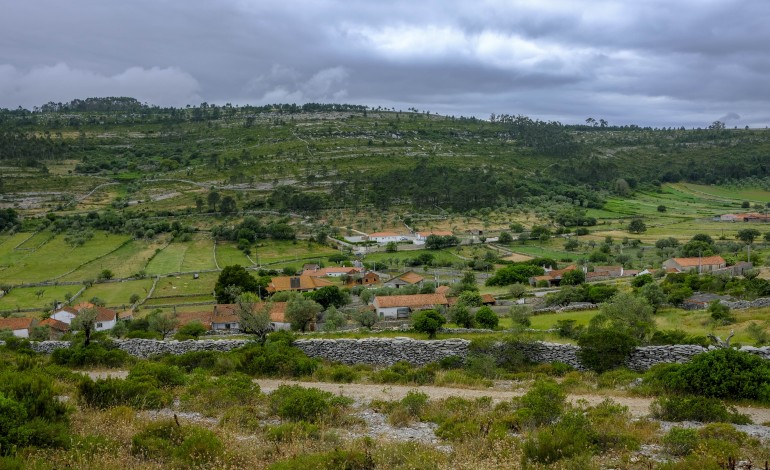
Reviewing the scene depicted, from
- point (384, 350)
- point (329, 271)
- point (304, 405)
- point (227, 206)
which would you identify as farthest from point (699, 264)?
point (227, 206)

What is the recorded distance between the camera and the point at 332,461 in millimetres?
7102

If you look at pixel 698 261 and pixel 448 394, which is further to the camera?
pixel 698 261

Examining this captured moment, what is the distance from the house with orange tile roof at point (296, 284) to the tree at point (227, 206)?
37.0m

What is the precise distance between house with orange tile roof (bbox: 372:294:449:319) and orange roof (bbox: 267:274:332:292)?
36.1 ft

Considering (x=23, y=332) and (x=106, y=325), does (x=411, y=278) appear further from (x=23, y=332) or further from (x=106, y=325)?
(x=23, y=332)

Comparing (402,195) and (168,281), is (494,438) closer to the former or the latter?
(168,281)

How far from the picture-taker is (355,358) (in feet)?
53.6

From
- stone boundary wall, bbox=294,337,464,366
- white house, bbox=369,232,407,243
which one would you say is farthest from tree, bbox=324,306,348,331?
white house, bbox=369,232,407,243

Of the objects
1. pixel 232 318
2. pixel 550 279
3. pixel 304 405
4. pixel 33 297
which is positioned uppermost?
pixel 304 405

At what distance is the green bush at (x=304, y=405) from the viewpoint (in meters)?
9.78

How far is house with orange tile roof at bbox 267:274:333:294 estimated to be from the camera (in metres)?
48.7

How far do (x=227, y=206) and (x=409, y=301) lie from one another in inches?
2142

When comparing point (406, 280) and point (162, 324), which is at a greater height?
point (162, 324)

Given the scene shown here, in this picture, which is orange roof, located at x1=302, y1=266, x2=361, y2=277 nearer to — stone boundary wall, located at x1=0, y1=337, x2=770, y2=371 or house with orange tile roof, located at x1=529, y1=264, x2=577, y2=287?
house with orange tile roof, located at x1=529, y1=264, x2=577, y2=287
